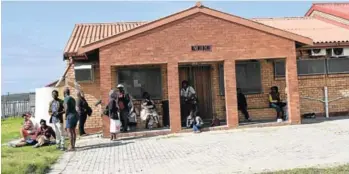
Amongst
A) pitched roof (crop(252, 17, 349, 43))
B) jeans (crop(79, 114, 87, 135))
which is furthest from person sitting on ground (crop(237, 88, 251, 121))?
jeans (crop(79, 114, 87, 135))

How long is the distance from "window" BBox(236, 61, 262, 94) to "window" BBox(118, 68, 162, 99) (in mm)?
3074

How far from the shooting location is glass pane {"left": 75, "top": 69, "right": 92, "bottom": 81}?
16.9 m

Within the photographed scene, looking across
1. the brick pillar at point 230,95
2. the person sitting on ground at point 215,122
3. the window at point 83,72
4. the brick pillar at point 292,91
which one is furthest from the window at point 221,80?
the window at point 83,72

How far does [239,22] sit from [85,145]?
6528 millimetres

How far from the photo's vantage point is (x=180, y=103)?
16.5m

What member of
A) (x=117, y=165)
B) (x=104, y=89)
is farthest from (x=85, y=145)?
(x=117, y=165)

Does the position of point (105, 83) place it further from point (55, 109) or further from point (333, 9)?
point (333, 9)

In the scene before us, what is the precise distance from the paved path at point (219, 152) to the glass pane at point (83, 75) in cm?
268

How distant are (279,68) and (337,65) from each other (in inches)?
95.3

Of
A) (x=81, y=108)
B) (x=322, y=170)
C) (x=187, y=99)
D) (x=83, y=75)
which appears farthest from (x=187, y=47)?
(x=322, y=170)

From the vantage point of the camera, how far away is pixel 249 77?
18.0 meters

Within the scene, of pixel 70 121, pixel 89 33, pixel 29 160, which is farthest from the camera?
pixel 89 33

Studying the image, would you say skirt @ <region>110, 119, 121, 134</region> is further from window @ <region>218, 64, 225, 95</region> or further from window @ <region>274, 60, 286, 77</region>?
window @ <region>274, 60, 286, 77</region>

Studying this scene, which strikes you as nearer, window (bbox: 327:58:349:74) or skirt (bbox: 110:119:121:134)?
skirt (bbox: 110:119:121:134)
